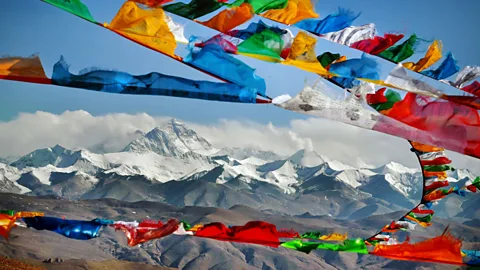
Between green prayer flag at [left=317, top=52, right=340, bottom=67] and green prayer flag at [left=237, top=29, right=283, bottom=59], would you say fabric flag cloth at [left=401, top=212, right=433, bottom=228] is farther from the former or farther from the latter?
green prayer flag at [left=237, top=29, right=283, bottom=59]

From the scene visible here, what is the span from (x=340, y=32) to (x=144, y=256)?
450 ft

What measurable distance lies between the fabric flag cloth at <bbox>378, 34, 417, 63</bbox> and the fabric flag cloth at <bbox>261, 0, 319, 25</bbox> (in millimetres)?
877

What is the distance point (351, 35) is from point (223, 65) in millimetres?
1518

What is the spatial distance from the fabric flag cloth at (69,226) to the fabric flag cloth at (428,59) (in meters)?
3.97

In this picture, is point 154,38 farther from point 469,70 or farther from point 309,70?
point 469,70

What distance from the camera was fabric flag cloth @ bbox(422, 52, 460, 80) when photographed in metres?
6.35

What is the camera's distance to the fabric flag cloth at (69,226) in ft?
22.8

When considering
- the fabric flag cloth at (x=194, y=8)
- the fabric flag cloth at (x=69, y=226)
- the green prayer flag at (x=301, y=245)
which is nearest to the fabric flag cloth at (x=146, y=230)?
the fabric flag cloth at (x=69, y=226)

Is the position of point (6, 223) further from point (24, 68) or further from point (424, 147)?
point (424, 147)

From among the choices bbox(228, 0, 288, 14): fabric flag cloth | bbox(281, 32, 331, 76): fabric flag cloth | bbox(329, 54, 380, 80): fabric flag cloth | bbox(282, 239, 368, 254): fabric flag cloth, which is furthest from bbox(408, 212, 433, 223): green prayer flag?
bbox(228, 0, 288, 14): fabric flag cloth

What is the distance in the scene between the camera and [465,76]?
6.34m

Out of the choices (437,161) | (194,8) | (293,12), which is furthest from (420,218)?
(194,8)

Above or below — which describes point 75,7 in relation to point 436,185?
above

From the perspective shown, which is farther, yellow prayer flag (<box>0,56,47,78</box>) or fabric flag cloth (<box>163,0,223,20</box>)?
fabric flag cloth (<box>163,0,223,20</box>)
